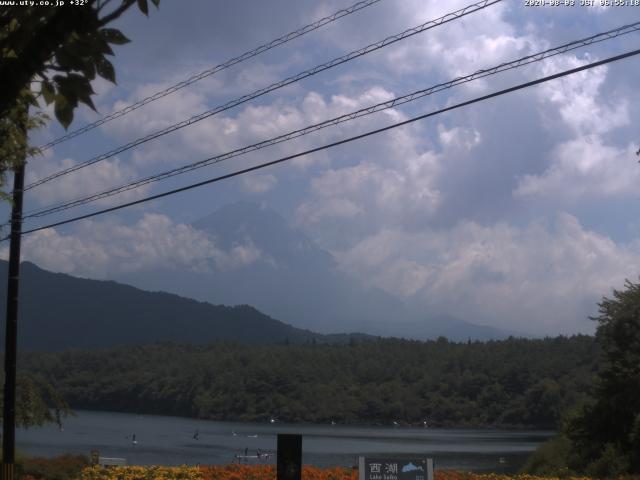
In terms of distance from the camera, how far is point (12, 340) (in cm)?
1820

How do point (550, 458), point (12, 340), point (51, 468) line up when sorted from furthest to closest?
point (550, 458)
point (51, 468)
point (12, 340)

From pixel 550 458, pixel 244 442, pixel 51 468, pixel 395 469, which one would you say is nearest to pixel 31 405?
pixel 51 468

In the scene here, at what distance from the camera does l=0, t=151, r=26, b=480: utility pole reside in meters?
17.4

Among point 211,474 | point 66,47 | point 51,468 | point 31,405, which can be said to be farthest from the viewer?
point 31,405

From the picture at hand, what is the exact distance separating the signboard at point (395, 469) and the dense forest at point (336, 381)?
93.2 metres

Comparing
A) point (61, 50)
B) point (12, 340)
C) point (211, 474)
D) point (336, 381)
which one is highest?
point (61, 50)

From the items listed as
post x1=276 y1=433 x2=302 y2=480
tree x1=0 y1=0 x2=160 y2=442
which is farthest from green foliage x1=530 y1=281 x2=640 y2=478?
tree x1=0 y1=0 x2=160 y2=442

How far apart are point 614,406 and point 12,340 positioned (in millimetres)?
20208

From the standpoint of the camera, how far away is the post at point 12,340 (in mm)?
17453

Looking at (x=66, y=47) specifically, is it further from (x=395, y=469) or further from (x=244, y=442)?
(x=244, y=442)

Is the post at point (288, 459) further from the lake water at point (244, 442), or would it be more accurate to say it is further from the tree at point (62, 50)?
the lake water at point (244, 442)

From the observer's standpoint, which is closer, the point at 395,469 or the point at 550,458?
the point at 395,469

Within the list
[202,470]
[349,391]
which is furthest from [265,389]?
[202,470]

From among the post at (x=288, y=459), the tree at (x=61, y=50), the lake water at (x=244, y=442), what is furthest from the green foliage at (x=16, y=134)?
the lake water at (x=244, y=442)
